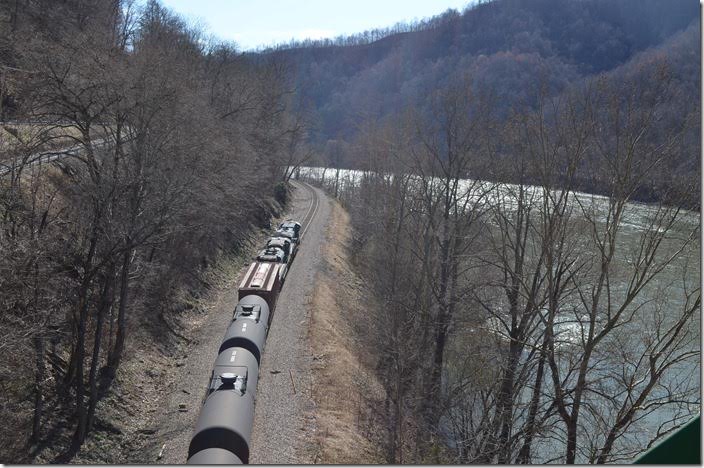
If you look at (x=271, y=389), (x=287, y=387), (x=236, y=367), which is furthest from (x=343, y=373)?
(x=236, y=367)

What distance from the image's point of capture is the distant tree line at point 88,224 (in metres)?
12.0

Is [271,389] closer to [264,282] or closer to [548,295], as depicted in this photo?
[264,282]

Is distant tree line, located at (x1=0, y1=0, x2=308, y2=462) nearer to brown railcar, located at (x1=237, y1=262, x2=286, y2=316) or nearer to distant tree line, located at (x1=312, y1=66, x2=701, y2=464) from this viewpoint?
brown railcar, located at (x1=237, y1=262, x2=286, y2=316)

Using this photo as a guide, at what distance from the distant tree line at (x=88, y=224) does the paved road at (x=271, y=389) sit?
5.91 feet

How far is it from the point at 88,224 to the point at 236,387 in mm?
6304

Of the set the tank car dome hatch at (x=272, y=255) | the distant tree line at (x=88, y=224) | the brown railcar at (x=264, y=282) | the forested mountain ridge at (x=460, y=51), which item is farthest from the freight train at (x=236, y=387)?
the forested mountain ridge at (x=460, y=51)

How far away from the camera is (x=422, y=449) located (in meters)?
18.1

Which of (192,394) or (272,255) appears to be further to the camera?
(272,255)

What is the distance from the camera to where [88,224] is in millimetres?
14750

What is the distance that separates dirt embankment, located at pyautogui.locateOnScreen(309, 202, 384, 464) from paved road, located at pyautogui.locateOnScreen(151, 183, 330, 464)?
0.49 m

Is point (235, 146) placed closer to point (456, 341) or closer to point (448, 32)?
point (456, 341)

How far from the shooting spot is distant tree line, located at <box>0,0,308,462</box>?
39.2 feet

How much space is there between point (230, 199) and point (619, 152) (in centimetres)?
2363

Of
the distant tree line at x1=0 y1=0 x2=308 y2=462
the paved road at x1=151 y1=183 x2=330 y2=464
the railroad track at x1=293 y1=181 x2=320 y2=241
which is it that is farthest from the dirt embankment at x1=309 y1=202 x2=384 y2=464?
the railroad track at x1=293 y1=181 x2=320 y2=241
